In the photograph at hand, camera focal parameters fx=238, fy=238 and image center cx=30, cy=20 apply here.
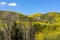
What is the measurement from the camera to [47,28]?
266ft

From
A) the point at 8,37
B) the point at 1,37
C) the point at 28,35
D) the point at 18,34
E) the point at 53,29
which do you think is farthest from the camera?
the point at 53,29

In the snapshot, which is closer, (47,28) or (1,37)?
(1,37)

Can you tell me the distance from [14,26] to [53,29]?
69.0ft

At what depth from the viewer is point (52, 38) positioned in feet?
212

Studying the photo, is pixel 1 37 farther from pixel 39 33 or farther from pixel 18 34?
pixel 39 33

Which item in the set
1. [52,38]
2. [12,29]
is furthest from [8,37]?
[52,38]

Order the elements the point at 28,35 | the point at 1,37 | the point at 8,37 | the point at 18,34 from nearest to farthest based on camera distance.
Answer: the point at 18,34, the point at 8,37, the point at 1,37, the point at 28,35

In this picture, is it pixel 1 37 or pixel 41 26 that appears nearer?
pixel 1 37

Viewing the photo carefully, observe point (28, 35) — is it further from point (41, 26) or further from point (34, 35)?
point (41, 26)

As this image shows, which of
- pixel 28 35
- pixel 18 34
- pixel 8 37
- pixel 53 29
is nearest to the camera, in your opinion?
pixel 18 34

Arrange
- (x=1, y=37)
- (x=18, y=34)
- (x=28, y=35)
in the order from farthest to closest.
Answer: (x=28, y=35)
(x=1, y=37)
(x=18, y=34)

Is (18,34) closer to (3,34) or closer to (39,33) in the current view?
(3,34)

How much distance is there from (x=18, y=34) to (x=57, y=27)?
24.1 metres

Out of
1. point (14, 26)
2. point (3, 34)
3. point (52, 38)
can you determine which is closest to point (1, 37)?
point (3, 34)
